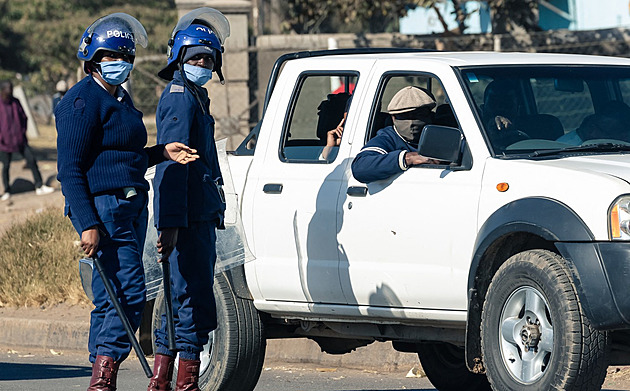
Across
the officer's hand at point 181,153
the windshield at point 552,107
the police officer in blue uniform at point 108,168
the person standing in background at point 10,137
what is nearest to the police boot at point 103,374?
the police officer in blue uniform at point 108,168

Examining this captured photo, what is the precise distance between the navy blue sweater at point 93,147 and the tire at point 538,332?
5.68 ft

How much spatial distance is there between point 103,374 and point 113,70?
→ 1.39 meters

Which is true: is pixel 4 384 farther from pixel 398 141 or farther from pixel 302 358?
pixel 398 141

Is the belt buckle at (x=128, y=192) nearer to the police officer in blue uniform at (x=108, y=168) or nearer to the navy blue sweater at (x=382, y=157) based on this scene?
the police officer in blue uniform at (x=108, y=168)

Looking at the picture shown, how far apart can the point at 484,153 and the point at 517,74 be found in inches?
29.3

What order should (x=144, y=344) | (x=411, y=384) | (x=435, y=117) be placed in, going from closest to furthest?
(x=435, y=117), (x=144, y=344), (x=411, y=384)

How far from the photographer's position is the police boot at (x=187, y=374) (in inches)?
244

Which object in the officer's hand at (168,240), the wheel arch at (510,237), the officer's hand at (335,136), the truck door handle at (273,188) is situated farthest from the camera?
the officer's hand at (335,136)

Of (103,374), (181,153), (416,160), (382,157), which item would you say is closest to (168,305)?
(103,374)

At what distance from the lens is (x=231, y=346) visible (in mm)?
6898

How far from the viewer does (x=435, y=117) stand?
22.2 ft

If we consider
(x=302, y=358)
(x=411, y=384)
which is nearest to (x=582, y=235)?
(x=411, y=384)

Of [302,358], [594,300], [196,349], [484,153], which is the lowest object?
[302,358]

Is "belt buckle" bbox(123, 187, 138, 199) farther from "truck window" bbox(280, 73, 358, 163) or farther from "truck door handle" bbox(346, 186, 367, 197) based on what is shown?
"truck window" bbox(280, 73, 358, 163)
